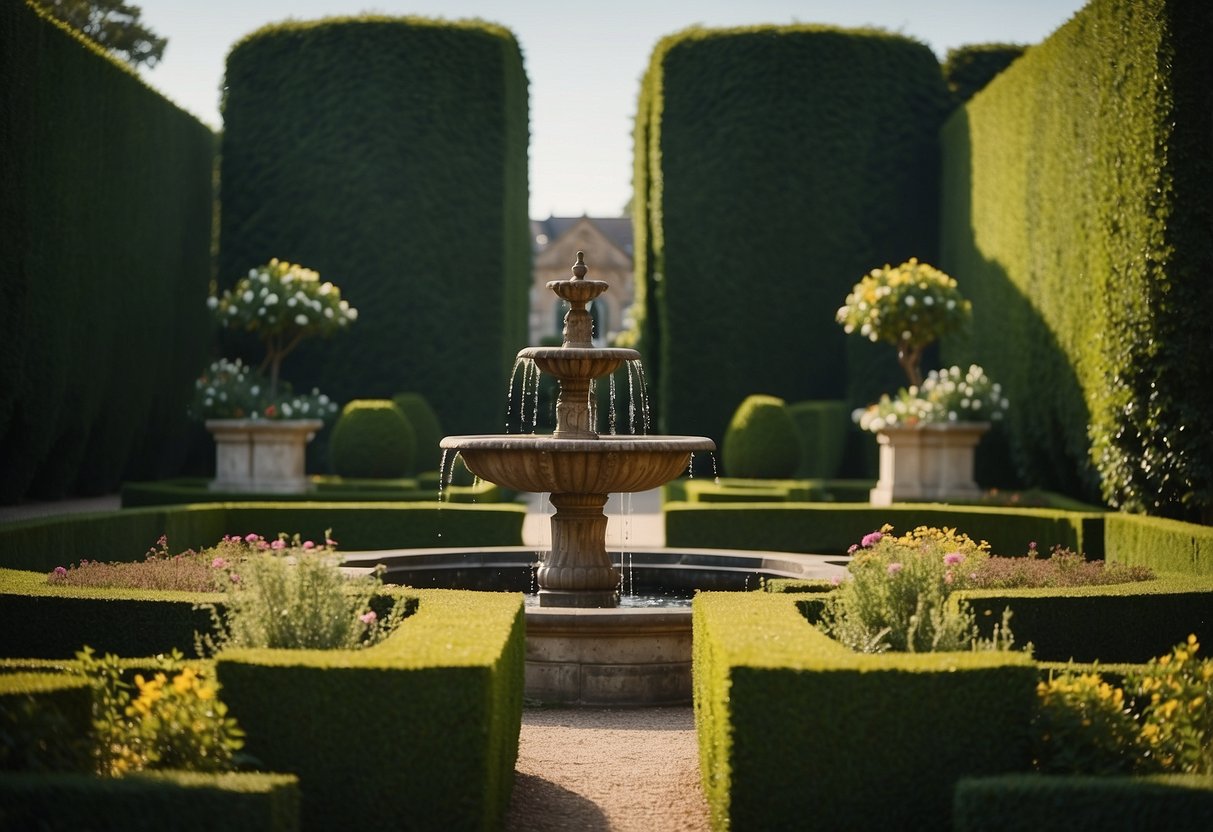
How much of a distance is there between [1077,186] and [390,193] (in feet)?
37.1

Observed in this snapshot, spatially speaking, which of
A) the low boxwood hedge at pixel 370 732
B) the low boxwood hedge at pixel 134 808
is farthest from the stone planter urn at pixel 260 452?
the low boxwood hedge at pixel 134 808

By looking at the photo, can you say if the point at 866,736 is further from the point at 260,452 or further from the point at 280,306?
the point at 280,306

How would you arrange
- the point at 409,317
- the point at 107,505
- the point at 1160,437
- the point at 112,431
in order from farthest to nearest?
the point at 409,317
the point at 112,431
the point at 107,505
the point at 1160,437

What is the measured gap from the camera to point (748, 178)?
21.9 m

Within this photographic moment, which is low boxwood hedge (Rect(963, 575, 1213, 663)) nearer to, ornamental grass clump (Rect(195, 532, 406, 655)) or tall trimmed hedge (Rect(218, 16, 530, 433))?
ornamental grass clump (Rect(195, 532, 406, 655))

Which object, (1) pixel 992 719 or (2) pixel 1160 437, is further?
(2) pixel 1160 437

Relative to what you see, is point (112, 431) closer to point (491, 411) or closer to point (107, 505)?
point (107, 505)

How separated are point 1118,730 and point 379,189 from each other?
61.5 ft

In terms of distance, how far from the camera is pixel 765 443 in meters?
17.1

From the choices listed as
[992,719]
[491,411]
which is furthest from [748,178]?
[992,719]

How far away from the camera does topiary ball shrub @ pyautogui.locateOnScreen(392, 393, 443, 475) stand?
19.8 m

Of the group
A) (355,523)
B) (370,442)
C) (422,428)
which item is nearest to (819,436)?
(422,428)

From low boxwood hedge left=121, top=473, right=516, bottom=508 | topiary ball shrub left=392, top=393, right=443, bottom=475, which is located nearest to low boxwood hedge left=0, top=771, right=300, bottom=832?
low boxwood hedge left=121, top=473, right=516, bottom=508

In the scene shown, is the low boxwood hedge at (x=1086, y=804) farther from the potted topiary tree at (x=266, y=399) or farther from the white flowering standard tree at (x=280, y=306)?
the white flowering standard tree at (x=280, y=306)
